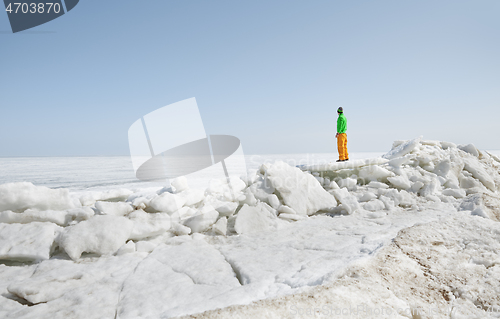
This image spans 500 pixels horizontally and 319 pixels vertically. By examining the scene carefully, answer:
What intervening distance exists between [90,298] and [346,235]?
6.50 ft

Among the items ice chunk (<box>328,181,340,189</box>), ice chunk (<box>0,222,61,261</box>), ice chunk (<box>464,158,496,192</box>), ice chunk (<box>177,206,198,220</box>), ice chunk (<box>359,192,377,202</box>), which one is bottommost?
ice chunk (<box>464,158,496,192</box>)

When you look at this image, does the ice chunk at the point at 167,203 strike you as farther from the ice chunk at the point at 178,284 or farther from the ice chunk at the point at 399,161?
the ice chunk at the point at 399,161

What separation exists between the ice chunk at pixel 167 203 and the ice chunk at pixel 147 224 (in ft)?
0.35

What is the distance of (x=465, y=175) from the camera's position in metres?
4.66

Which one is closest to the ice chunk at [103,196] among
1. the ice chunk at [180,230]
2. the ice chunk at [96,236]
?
the ice chunk at [96,236]

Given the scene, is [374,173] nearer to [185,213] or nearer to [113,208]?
[185,213]

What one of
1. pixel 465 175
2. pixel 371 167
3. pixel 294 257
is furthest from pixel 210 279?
pixel 465 175

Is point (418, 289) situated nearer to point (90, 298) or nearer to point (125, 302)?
point (125, 302)

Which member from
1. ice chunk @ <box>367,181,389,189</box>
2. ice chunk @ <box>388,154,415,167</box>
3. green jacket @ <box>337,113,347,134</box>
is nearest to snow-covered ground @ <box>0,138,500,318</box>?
ice chunk @ <box>367,181,389,189</box>

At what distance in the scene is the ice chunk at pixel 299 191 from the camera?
325 centimetres

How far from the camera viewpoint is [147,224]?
2453 mm

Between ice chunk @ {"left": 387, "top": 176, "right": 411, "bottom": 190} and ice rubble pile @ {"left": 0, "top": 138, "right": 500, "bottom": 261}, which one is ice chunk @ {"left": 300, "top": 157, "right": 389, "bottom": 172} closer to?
ice rubble pile @ {"left": 0, "top": 138, "right": 500, "bottom": 261}

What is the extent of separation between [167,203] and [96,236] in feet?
2.70

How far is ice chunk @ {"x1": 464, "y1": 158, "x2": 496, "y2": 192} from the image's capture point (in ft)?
14.8
